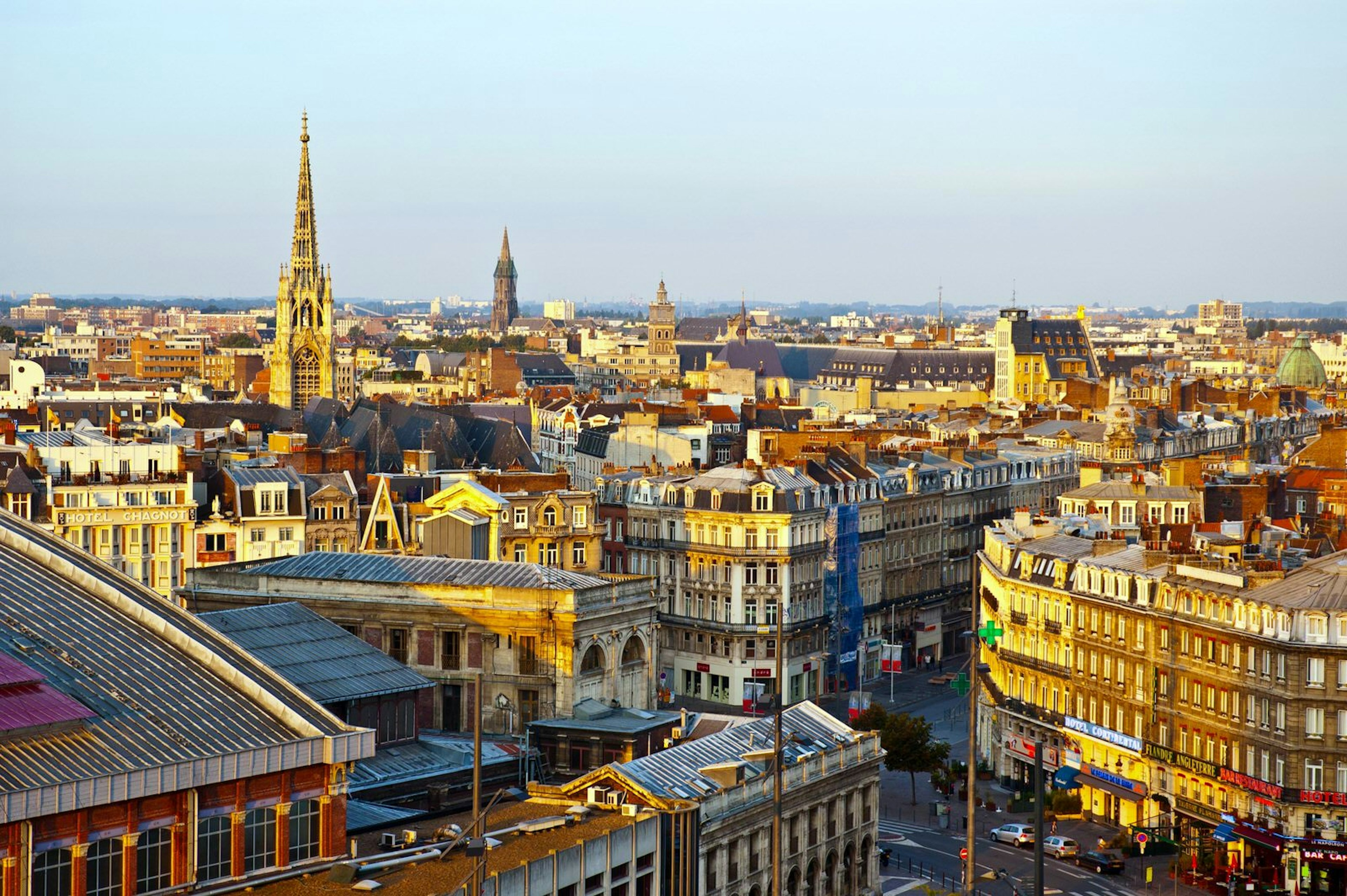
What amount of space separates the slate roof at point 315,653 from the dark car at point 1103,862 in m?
28.0

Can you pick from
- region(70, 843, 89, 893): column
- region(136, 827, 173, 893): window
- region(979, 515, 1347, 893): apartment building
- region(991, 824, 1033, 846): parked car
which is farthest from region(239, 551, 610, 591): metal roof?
region(70, 843, 89, 893): column

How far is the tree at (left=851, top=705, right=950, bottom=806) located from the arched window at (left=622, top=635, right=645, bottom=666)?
51.2 ft

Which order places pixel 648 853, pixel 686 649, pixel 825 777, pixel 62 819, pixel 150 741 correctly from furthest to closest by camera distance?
1. pixel 686 649
2. pixel 825 777
3. pixel 648 853
4. pixel 150 741
5. pixel 62 819

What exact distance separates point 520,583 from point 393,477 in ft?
160

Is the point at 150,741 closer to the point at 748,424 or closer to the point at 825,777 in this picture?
the point at 825,777

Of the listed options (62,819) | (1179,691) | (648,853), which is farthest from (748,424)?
(62,819)

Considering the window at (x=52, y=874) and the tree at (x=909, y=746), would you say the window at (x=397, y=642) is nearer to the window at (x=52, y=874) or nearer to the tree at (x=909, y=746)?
the tree at (x=909, y=746)

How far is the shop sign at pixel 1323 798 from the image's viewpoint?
84750 mm

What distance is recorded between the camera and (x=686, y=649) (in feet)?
419

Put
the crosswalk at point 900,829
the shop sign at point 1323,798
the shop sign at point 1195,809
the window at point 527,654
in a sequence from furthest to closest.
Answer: the crosswalk at point 900,829
the shop sign at point 1195,809
the window at point 527,654
the shop sign at point 1323,798

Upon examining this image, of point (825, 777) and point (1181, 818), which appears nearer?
point (825, 777)

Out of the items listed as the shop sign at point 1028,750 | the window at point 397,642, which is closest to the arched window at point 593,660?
the window at point 397,642

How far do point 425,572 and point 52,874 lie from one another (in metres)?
38.4

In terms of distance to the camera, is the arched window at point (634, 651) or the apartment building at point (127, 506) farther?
the apartment building at point (127, 506)
